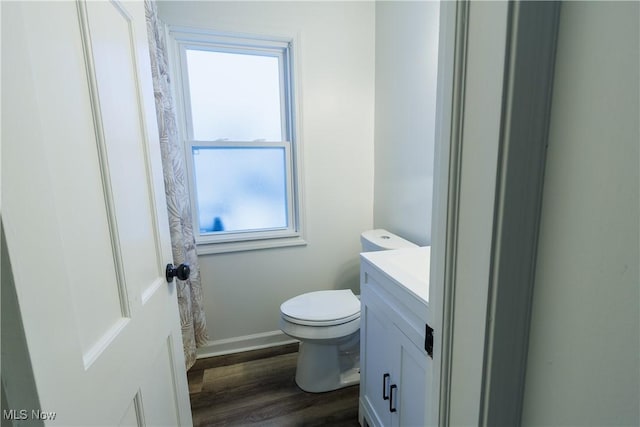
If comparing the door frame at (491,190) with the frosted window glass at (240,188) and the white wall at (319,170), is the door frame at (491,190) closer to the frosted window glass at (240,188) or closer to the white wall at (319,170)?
the white wall at (319,170)

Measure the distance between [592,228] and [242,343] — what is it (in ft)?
6.44

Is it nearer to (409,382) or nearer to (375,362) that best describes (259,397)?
(375,362)

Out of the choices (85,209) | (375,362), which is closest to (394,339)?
(375,362)

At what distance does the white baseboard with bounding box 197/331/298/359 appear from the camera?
1.82 meters

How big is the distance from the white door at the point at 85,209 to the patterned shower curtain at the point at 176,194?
59cm

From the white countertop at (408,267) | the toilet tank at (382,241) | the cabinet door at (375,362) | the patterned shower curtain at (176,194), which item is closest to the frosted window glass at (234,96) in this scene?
the patterned shower curtain at (176,194)

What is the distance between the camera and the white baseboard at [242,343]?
5.96 feet

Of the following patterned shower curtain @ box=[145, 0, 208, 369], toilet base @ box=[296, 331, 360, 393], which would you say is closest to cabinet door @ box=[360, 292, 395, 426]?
toilet base @ box=[296, 331, 360, 393]

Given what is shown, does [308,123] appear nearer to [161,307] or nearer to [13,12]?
[161,307]

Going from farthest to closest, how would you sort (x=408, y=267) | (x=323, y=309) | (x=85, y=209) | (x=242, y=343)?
(x=242, y=343), (x=323, y=309), (x=408, y=267), (x=85, y=209)

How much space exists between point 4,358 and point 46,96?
371 mm

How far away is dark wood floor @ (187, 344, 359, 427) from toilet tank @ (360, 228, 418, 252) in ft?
2.64

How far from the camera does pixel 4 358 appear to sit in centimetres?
34

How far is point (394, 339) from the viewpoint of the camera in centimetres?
94
